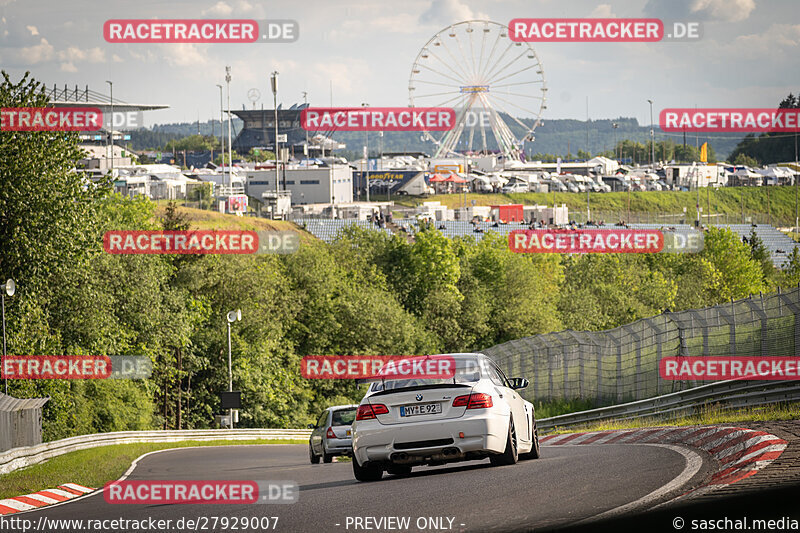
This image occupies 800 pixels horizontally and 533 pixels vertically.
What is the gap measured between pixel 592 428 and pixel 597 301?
227ft

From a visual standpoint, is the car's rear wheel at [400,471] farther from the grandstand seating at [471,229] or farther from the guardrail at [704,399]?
the grandstand seating at [471,229]

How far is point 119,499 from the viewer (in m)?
14.7

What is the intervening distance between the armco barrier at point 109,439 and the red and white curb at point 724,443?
1177 cm

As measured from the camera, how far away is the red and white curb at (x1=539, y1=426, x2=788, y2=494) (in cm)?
991

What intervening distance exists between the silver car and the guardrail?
6.01 meters

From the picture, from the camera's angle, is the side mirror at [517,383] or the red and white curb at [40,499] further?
the red and white curb at [40,499]

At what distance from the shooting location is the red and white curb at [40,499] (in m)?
15.4

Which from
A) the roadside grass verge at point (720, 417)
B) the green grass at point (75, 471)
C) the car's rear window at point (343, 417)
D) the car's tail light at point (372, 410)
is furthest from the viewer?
the car's rear window at point (343, 417)

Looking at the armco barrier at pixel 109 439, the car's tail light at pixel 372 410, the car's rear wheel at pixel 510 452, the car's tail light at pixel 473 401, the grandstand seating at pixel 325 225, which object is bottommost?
the armco barrier at pixel 109 439

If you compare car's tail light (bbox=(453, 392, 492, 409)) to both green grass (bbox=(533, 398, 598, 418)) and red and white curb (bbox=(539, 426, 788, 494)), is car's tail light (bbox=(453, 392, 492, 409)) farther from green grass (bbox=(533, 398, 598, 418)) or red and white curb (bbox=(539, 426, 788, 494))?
green grass (bbox=(533, 398, 598, 418))

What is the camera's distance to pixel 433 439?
12609mm

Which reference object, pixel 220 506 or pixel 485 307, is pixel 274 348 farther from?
pixel 220 506

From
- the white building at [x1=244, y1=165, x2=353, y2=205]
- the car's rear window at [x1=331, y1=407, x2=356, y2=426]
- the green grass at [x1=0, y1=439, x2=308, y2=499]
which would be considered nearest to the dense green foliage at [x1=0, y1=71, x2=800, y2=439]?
the green grass at [x1=0, y1=439, x2=308, y2=499]

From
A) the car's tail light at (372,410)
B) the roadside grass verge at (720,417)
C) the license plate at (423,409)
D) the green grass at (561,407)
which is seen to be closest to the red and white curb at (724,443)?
the roadside grass verge at (720,417)
